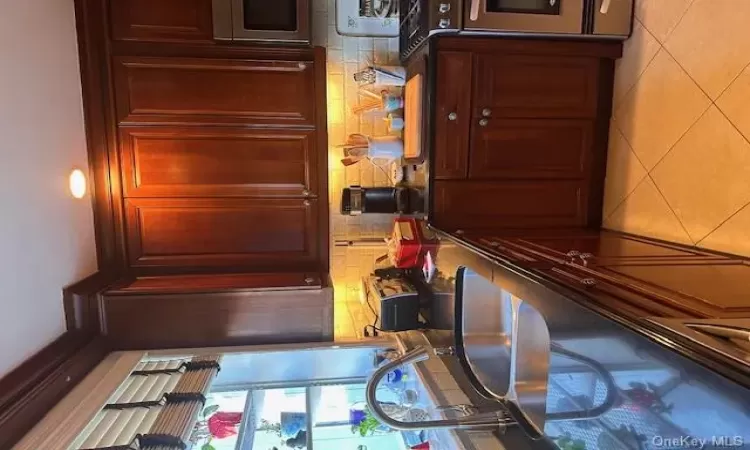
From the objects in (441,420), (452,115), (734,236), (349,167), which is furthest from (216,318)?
(734,236)

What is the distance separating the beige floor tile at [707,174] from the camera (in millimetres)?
1296

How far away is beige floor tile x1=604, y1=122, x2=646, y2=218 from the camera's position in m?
1.73

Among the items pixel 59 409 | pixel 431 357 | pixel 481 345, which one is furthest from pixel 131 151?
pixel 481 345

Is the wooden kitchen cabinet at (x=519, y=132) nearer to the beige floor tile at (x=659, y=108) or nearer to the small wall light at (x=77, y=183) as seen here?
the beige floor tile at (x=659, y=108)

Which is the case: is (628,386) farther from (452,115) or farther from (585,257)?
(452,115)

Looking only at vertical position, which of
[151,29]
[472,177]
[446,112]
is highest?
[151,29]

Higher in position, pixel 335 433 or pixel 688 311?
pixel 688 311

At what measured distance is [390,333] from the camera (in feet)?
6.47

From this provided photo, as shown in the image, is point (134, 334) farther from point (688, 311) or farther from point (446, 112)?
point (688, 311)

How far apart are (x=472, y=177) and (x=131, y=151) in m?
1.39

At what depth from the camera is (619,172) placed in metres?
1.82

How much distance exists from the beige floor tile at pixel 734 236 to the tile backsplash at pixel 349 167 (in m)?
1.30

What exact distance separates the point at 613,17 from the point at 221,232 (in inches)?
67.8

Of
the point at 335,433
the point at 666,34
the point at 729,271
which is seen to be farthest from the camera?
the point at 335,433
